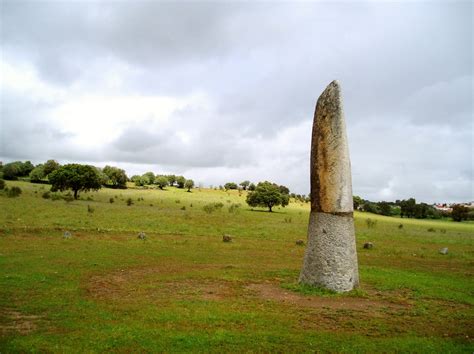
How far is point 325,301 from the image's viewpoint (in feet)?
45.5

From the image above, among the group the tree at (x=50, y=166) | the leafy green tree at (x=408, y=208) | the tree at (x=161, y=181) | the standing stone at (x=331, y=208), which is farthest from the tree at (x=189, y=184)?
the standing stone at (x=331, y=208)

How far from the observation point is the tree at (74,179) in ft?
220

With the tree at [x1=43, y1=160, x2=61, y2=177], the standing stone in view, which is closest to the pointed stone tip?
the standing stone

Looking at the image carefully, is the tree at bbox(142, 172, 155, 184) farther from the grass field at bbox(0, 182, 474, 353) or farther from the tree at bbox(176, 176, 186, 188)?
the grass field at bbox(0, 182, 474, 353)

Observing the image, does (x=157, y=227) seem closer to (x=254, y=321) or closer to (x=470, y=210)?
(x=254, y=321)

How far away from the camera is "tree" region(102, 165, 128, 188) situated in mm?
115375

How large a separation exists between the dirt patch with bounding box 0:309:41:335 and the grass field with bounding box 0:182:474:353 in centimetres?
3

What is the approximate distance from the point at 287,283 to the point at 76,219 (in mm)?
27783

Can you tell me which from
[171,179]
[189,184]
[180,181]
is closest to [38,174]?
[189,184]

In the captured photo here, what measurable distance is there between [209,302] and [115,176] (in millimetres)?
108596

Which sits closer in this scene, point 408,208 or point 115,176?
point 408,208

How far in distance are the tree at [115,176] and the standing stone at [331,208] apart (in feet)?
344

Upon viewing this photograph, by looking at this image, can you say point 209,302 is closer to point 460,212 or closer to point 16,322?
point 16,322

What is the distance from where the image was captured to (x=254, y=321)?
11.2 metres
